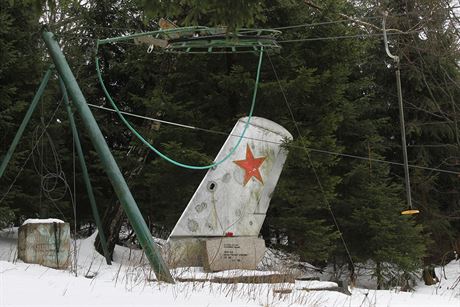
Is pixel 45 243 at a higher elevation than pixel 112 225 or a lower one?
higher

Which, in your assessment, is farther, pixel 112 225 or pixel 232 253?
pixel 112 225

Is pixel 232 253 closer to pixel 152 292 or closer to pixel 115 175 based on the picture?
pixel 115 175

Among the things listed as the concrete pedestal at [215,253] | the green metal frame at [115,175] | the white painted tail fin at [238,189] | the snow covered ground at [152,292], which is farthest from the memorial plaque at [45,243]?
the white painted tail fin at [238,189]

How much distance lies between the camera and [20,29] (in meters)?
11.6

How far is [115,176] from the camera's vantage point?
692 centimetres

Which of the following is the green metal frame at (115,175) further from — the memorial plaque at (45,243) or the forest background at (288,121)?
the forest background at (288,121)

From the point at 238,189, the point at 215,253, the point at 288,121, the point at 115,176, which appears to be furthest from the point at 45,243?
the point at 288,121

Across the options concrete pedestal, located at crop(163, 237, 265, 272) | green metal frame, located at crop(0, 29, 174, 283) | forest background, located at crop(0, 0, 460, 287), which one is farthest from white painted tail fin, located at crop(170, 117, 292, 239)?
forest background, located at crop(0, 0, 460, 287)

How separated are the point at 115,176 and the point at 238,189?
2261 millimetres

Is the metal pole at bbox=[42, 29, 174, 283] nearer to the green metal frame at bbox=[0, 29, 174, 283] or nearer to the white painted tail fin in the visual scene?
the green metal frame at bbox=[0, 29, 174, 283]

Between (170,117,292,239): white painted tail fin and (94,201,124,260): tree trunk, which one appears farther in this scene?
(94,201,124,260): tree trunk

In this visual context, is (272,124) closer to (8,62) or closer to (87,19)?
(8,62)

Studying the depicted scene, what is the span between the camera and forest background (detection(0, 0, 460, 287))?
35.8 feet

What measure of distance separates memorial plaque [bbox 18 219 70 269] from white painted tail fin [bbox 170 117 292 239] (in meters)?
1.59
